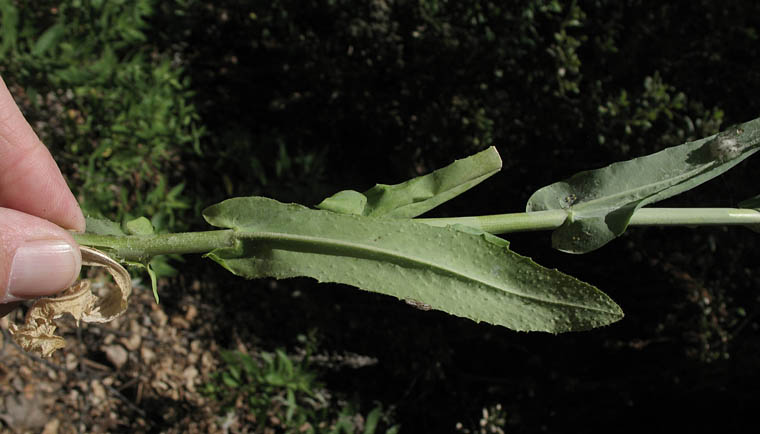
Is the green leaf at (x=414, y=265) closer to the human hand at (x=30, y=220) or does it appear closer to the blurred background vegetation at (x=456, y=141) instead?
the human hand at (x=30, y=220)

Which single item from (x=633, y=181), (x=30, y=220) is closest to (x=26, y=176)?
(x=30, y=220)

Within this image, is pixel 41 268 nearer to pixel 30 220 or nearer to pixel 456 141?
pixel 30 220

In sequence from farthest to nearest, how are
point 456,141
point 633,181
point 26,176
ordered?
1. point 456,141
2. point 26,176
3. point 633,181

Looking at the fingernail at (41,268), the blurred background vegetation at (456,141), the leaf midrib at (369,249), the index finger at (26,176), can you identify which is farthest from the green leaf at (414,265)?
the blurred background vegetation at (456,141)

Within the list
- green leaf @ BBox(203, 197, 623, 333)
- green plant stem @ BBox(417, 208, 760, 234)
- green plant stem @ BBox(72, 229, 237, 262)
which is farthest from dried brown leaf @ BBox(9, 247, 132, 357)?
green plant stem @ BBox(417, 208, 760, 234)

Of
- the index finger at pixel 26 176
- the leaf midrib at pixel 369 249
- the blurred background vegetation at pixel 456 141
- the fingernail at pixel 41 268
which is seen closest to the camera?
the leaf midrib at pixel 369 249
